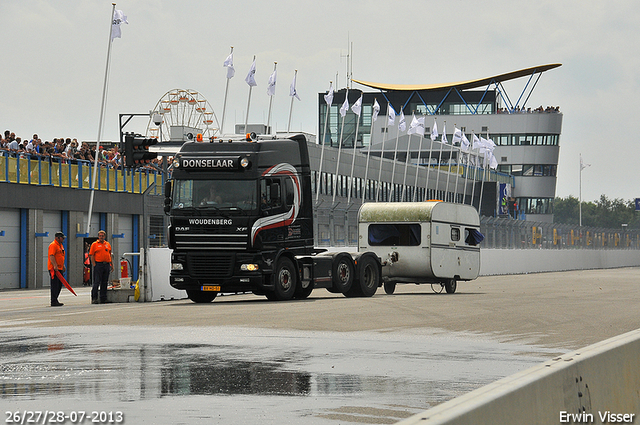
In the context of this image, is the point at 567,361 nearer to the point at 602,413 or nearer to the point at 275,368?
the point at 602,413

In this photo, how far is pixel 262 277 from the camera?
74.7ft

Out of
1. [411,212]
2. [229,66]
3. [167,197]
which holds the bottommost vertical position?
Answer: [411,212]

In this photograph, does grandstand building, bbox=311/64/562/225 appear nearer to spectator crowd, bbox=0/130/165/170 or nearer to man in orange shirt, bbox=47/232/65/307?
spectator crowd, bbox=0/130/165/170

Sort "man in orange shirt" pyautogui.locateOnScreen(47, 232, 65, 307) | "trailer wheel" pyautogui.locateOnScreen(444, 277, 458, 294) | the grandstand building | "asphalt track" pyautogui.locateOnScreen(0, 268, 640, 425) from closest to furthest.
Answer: "asphalt track" pyautogui.locateOnScreen(0, 268, 640, 425) < "man in orange shirt" pyautogui.locateOnScreen(47, 232, 65, 307) < "trailer wheel" pyautogui.locateOnScreen(444, 277, 458, 294) < the grandstand building

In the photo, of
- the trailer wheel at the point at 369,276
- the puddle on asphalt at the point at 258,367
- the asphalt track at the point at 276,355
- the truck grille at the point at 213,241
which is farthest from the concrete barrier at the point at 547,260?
the puddle on asphalt at the point at 258,367

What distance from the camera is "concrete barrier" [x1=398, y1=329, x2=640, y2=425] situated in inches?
190

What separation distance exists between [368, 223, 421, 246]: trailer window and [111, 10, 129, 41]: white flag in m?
17.1

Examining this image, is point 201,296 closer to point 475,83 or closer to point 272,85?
point 272,85

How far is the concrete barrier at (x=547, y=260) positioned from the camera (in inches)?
1987

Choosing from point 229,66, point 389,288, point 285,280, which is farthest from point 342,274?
point 229,66


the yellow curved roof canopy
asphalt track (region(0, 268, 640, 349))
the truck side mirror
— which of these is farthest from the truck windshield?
the yellow curved roof canopy

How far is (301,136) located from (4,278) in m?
18.5

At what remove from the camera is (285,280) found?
23.9 m

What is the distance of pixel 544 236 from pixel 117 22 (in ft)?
91.0
